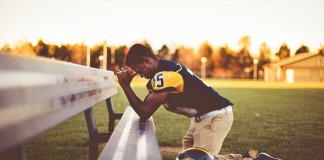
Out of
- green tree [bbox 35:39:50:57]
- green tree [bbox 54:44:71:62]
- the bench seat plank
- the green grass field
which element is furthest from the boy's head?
green tree [bbox 54:44:71:62]

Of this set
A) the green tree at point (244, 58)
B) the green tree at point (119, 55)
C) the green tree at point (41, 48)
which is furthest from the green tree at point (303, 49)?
the green tree at point (41, 48)

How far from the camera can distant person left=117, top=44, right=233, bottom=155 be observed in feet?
9.97

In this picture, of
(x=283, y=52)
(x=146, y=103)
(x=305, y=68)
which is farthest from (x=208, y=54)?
(x=146, y=103)

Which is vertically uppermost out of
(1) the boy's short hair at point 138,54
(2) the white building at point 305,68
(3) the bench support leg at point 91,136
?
(2) the white building at point 305,68

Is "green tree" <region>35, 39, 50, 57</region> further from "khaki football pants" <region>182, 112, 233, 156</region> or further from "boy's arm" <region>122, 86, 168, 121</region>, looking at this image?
"boy's arm" <region>122, 86, 168, 121</region>

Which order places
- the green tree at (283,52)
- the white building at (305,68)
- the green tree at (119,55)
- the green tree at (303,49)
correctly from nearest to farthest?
the white building at (305,68)
the green tree at (119,55)
the green tree at (283,52)
the green tree at (303,49)

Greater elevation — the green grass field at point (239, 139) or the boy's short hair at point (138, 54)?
the boy's short hair at point (138, 54)

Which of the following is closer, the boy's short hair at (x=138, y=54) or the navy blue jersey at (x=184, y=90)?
the navy blue jersey at (x=184, y=90)

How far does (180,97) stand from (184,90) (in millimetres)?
80

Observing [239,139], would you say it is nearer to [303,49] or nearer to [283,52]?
[283,52]

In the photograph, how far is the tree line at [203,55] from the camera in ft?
283

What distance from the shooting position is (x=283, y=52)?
117m

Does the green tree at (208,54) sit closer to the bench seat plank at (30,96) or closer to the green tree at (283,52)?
the green tree at (283,52)

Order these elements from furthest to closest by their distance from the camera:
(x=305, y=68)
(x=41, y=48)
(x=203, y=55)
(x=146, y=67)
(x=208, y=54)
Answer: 1. (x=203, y=55)
2. (x=208, y=54)
3. (x=41, y=48)
4. (x=305, y=68)
5. (x=146, y=67)
